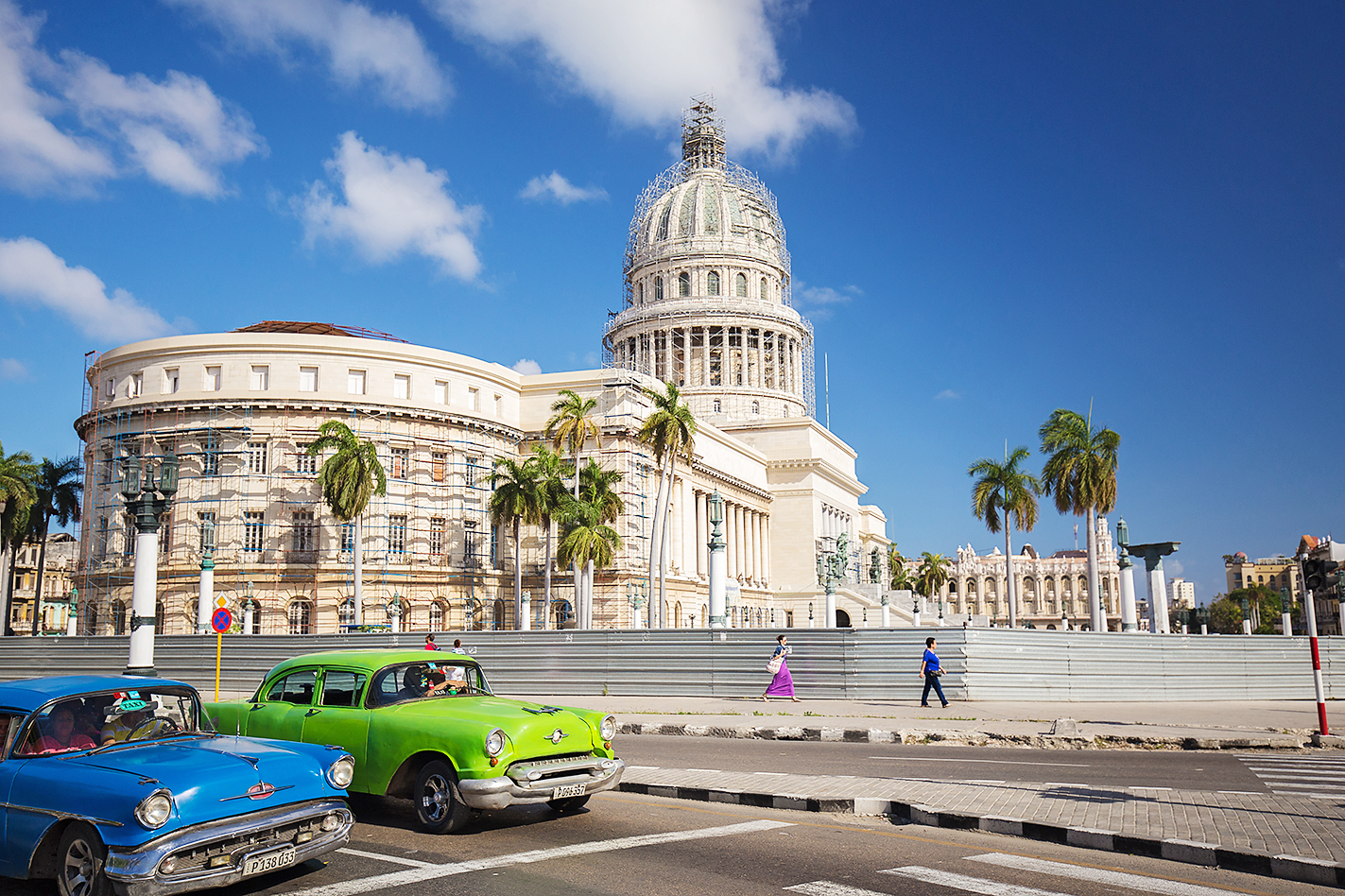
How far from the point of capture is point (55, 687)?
8.12m

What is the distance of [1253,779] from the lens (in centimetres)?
1314

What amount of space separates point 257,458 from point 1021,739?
4665cm

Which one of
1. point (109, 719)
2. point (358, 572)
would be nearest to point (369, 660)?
point (109, 719)

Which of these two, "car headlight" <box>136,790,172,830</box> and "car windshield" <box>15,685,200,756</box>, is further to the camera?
"car windshield" <box>15,685,200,756</box>

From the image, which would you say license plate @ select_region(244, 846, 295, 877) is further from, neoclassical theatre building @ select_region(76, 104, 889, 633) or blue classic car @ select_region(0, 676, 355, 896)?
neoclassical theatre building @ select_region(76, 104, 889, 633)

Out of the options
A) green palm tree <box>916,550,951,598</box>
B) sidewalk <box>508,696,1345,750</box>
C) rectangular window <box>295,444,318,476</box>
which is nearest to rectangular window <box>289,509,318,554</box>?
rectangular window <box>295,444,318,476</box>

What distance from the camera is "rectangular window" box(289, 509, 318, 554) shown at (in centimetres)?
5450

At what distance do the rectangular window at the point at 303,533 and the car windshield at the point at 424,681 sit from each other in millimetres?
46579

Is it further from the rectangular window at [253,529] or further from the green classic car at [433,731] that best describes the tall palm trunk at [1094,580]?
the green classic car at [433,731]

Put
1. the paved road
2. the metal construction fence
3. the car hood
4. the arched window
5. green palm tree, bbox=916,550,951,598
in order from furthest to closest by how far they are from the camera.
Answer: green palm tree, bbox=916,550,951,598 → the arched window → the metal construction fence → the paved road → the car hood

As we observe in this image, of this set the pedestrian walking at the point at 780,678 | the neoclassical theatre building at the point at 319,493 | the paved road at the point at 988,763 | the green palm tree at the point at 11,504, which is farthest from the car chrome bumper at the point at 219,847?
the green palm tree at the point at 11,504

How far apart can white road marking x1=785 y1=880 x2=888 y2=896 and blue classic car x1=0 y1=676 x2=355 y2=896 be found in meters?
3.50

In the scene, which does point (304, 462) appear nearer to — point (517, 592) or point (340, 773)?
point (517, 592)

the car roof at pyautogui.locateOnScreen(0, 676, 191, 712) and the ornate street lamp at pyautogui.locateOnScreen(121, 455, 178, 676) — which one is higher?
the ornate street lamp at pyautogui.locateOnScreen(121, 455, 178, 676)
